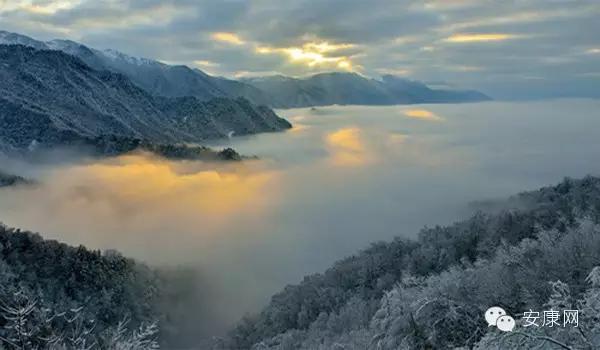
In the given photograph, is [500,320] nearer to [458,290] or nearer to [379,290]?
[458,290]

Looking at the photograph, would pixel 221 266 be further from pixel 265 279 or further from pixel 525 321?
pixel 525 321

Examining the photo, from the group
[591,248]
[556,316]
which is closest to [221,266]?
[591,248]

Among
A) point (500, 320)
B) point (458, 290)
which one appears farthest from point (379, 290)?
point (500, 320)

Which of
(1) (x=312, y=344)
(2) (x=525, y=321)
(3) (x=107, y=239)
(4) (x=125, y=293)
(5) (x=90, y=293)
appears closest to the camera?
(2) (x=525, y=321)

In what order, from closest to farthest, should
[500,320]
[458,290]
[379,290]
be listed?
[500,320] → [458,290] → [379,290]

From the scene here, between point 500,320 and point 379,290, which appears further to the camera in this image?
point 379,290

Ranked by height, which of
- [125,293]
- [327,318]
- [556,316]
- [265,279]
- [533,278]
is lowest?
[265,279]

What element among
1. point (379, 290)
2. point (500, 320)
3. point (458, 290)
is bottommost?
point (379, 290)

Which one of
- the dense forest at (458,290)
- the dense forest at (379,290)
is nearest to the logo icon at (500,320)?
the dense forest at (458,290)

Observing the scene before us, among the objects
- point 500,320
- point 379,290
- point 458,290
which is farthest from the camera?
point 379,290
